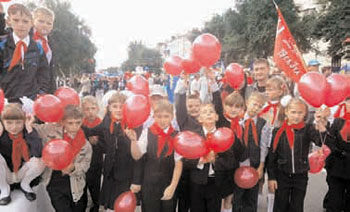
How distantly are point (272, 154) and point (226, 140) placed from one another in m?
0.73

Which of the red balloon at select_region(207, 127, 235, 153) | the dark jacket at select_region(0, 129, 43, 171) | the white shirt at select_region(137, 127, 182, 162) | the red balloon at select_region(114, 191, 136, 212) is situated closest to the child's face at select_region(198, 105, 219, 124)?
the red balloon at select_region(207, 127, 235, 153)

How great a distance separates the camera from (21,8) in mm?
3197

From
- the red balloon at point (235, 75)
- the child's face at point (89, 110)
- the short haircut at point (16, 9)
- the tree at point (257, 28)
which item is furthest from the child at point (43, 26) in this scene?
the tree at point (257, 28)

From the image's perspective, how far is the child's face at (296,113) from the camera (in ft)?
10.6

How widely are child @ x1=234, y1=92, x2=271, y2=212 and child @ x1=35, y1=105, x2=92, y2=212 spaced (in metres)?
1.60

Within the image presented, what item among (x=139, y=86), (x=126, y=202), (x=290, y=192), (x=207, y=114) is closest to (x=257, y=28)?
(x=139, y=86)

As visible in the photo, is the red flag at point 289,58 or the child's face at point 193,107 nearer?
the child's face at point 193,107

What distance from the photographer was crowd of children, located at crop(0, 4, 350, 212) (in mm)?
2926

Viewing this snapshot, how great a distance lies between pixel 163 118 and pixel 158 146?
0.25m

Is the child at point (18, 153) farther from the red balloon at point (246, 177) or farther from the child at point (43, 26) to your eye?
the red balloon at point (246, 177)

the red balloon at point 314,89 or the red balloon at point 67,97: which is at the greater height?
the red balloon at point 314,89

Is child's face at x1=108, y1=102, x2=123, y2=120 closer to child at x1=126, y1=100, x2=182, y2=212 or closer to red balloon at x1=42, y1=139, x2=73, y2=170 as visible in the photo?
child at x1=126, y1=100, x2=182, y2=212

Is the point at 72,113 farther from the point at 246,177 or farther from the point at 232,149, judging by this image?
the point at 246,177

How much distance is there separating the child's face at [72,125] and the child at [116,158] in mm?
366
